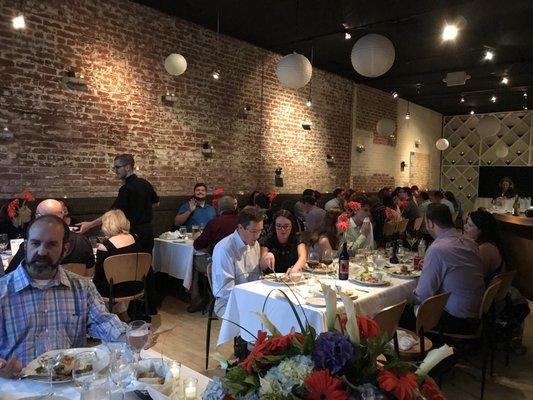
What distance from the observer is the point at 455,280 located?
10.9 feet

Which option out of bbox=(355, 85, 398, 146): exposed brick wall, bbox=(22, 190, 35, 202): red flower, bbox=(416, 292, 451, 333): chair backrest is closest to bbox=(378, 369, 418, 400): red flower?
bbox=(416, 292, 451, 333): chair backrest

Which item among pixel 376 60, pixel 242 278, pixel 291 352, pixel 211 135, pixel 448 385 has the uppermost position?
pixel 376 60

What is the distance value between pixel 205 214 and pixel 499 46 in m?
5.91

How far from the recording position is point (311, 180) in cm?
951

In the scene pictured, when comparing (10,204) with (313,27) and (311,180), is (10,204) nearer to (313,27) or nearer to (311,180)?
(313,27)

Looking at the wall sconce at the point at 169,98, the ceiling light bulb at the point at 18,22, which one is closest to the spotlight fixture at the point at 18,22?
the ceiling light bulb at the point at 18,22

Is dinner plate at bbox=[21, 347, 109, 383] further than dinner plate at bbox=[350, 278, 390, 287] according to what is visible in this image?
No

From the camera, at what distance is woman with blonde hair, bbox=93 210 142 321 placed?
4098 millimetres

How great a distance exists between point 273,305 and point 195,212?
3774 mm

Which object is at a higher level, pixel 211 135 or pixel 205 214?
pixel 211 135

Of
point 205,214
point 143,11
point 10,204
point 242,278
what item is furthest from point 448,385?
point 143,11

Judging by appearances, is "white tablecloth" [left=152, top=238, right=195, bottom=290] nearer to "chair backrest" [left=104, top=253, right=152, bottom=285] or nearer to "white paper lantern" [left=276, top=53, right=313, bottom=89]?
"chair backrest" [left=104, top=253, right=152, bottom=285]

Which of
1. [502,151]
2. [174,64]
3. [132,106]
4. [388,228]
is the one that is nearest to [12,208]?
[132,106]

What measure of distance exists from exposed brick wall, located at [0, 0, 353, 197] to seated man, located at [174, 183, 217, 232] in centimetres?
39
